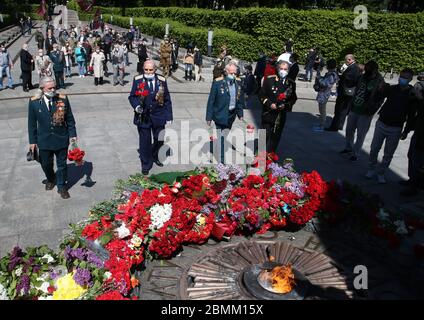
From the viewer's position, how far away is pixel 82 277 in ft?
12.3

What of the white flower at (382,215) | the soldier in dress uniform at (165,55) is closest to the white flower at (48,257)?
the white flower at (382,215)

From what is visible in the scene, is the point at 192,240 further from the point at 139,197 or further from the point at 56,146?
the point at 56,146

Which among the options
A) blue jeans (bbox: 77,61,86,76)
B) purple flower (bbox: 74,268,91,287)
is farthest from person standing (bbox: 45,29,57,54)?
purple flower (bbox: 74,268,91,287)

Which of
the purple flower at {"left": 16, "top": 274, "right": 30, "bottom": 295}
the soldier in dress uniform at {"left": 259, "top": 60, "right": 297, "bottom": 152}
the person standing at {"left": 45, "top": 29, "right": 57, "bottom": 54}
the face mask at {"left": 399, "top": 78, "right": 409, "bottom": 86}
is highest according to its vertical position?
the person standing at {"left": 45, "top": 29, "right": 57, "bottom": 54}

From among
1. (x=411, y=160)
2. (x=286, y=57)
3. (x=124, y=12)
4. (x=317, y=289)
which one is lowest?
(x=317, y=289)

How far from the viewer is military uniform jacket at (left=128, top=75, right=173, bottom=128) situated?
23.4 ft

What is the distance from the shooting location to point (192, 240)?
4891mm

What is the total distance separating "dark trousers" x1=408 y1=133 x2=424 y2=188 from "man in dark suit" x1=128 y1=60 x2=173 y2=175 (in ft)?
14.5

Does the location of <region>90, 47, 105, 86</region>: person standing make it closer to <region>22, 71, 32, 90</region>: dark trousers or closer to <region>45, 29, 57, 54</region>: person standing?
<region>45, 29, 57, 54</region>: person standing

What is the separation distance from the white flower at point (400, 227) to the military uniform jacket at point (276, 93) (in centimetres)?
305

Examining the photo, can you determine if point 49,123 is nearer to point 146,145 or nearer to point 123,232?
point 146,145

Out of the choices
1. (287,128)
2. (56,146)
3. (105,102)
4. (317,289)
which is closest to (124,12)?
(105,102)

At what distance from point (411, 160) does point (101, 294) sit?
233 inches

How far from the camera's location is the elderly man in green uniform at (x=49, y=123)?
238 inches
